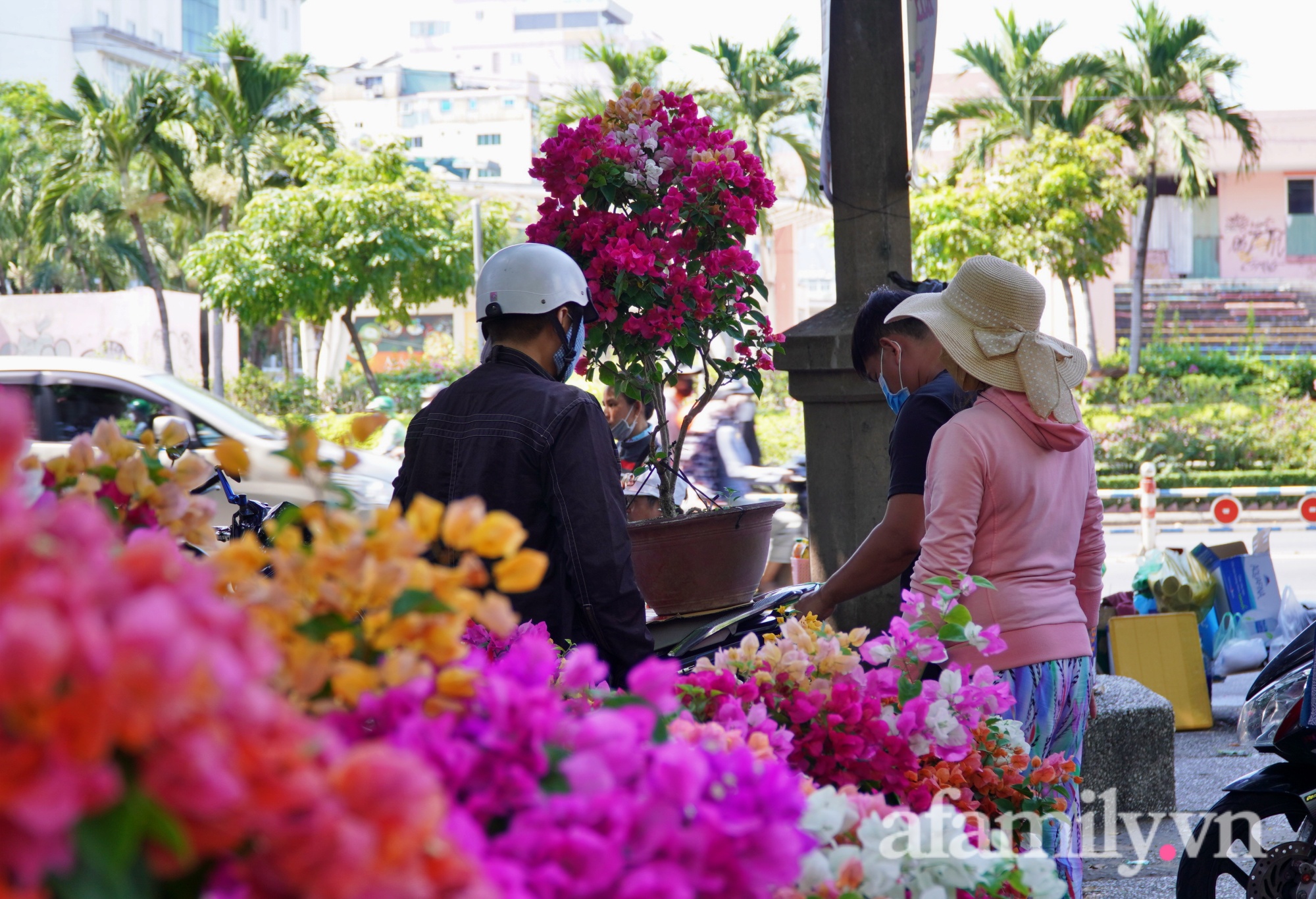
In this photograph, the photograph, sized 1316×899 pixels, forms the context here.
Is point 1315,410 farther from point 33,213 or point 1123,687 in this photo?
point 33,213

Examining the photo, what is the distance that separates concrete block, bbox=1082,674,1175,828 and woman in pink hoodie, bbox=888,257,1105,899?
2.01 metres

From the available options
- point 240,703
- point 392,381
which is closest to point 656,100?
point 240,703

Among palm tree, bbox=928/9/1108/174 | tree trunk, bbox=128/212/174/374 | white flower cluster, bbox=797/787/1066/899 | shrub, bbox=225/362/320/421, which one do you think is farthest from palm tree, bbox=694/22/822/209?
white flower cluster, bbox=797/787/1066/899

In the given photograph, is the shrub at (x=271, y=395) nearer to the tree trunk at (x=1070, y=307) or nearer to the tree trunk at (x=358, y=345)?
the tree trunk at (x=358, y=345)

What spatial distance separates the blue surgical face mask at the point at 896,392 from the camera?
2.80 m

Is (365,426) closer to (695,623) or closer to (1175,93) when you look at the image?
(695,623)

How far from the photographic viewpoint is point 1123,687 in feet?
15.2

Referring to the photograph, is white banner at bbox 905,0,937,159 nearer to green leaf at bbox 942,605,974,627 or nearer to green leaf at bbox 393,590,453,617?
green leaf at bbox 942,605,974,627

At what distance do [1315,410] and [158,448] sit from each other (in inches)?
739

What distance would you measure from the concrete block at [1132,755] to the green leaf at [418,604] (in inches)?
156

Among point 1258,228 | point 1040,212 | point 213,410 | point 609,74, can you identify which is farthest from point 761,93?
point 213,410

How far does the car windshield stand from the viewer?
28.9 ft

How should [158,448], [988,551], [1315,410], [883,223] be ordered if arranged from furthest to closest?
[1315,410] → [883,223] → [988,551] → [158,448]

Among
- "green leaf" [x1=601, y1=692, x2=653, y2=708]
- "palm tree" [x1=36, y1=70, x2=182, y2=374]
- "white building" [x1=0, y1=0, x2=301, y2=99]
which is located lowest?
"green leaf" [x1=601, y1=692, x2=653, y2=708]
